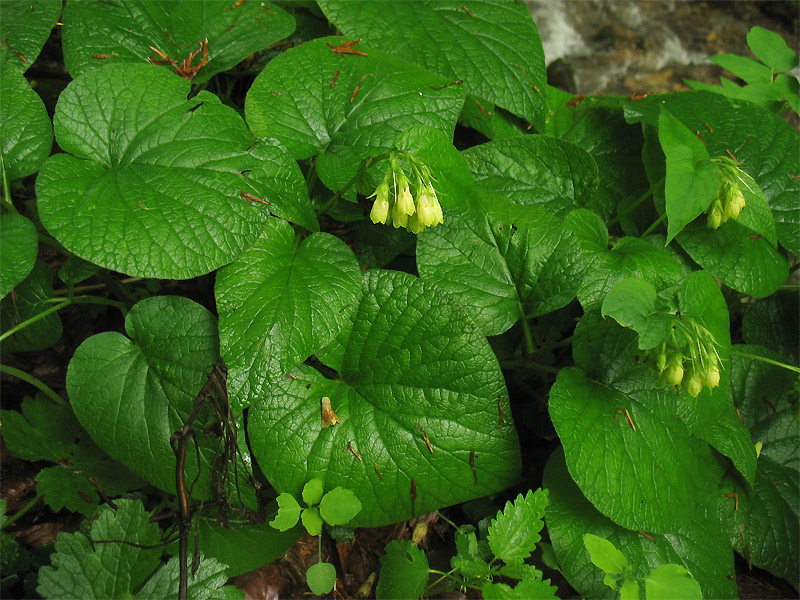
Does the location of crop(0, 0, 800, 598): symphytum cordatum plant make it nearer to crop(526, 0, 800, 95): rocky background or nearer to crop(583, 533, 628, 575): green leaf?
crop(583, 533, 628, 575): green leaf

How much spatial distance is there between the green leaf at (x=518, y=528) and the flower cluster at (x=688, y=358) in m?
0.43

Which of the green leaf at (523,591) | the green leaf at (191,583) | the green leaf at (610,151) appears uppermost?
the green leaf at (610,151)

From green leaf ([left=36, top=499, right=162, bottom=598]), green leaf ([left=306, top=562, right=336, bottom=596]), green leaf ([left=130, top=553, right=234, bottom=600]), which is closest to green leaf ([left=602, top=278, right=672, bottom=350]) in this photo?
green leaf ([left=306, top=562, right=336, bottom=596])

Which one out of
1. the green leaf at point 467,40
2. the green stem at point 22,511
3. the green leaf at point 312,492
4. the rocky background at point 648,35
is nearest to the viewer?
the green leaf at point 312,492

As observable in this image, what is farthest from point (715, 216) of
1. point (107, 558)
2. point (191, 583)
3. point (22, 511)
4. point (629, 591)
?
point (22, 511)

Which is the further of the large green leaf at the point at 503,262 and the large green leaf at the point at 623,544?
the large green leaf at the point at 503,262

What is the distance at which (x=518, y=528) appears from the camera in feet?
4.97

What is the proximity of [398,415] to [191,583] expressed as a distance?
62 cm

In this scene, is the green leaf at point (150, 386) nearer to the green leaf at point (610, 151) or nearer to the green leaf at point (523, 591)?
the green leaf at point (523, 591)

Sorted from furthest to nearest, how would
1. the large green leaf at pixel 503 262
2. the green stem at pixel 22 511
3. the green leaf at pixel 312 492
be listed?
the large green leaf at pixel 503 262 → the green stem at pixel 22 511 → the green leaf at pixel 312 492

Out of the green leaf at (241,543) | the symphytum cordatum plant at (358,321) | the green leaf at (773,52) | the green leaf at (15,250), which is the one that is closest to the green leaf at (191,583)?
the symphytum cordatum plant at (358,321)

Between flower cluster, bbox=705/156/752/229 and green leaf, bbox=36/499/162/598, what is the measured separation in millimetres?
1698

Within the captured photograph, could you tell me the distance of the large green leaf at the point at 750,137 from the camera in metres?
2.07

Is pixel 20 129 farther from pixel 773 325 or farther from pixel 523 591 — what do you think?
pixel 773 325
